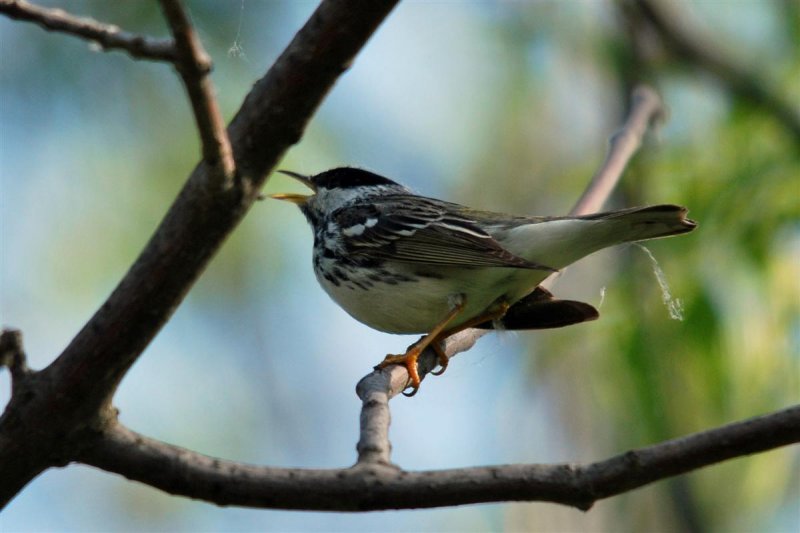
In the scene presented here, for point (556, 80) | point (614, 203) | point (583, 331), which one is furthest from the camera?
point (556, 80)

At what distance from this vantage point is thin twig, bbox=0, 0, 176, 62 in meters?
1.87

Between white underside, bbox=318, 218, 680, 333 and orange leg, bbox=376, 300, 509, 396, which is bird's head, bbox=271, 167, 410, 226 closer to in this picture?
white underside, bbox=318, 218, 680, 333

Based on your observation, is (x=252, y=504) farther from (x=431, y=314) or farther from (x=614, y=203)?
(x=614, y=203)

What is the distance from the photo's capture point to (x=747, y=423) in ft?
6.42

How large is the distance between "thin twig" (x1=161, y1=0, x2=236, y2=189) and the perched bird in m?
2.02

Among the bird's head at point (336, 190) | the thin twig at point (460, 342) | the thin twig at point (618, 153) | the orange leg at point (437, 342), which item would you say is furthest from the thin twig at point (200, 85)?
the bird's head at point (336, 190)

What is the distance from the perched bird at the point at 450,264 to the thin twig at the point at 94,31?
6.91 feet

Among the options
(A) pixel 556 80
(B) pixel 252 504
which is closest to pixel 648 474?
(B) pixel 252 504

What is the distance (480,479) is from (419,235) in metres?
2.63

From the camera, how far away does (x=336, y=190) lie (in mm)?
5547

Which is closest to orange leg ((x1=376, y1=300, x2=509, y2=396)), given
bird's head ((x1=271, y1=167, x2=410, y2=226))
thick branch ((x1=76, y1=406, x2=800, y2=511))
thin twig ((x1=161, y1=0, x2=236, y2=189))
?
bird's head ((x1=271, y1=167, x2=410, y2=226))

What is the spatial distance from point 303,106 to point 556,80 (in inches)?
269

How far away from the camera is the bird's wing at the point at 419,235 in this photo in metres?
4.22

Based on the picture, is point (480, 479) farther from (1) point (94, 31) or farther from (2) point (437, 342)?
(2) point (437, 342)
